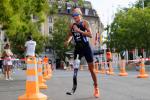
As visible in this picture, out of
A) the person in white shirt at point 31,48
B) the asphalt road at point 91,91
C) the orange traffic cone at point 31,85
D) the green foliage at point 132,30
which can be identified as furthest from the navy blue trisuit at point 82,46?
the green foliage at point 132,30

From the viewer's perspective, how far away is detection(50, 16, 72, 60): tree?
110125 mm

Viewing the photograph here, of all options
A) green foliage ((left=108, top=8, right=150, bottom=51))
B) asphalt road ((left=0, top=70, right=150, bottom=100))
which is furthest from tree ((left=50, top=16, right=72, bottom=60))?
asphalt road ((left=0, top=70, right=150, bottom=100))

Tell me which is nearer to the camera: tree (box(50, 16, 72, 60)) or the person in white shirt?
the person in white shirt

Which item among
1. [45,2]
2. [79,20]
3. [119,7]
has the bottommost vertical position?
[79,20]

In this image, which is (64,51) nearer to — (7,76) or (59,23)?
(59,23)

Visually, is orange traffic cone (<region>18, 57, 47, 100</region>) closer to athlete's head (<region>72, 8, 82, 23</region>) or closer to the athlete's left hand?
the athlete's left hand

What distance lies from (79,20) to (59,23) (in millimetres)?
99438

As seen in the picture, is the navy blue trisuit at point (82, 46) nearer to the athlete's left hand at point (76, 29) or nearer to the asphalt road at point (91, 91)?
the athlete's left hand at point (76, 29)

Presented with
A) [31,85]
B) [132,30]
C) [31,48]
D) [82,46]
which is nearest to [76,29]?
[82,46]

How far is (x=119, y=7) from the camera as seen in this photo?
86.6m

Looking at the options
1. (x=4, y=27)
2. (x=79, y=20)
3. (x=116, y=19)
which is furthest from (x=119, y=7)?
(x=79, y=20)

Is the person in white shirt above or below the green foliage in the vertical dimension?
below

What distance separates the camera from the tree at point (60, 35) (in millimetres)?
110125

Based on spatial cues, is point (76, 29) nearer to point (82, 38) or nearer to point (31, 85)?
point (82, 38)
